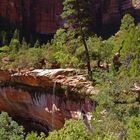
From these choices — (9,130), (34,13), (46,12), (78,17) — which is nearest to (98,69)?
(78,17)

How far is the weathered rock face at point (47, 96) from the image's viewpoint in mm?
35312

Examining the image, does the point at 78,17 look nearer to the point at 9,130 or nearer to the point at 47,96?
the point at 47,96

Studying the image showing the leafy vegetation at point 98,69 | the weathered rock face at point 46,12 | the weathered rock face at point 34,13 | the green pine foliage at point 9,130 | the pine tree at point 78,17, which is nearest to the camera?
the leafy vegetation at point 98,69

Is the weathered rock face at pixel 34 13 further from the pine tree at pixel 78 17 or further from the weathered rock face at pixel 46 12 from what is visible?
the pine tree at pixel 78 17

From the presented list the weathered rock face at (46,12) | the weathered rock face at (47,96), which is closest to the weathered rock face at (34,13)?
the weathered rock face at (46,12)

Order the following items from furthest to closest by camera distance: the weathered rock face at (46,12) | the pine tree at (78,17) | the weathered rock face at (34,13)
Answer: the weathered rock face at (34,13) < the weathered rock face at (46,12) < the pine tree at (78,17)

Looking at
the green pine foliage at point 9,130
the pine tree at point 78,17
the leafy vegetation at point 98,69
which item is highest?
the pine tree at point 78,17

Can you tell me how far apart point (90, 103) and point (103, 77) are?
266 cm

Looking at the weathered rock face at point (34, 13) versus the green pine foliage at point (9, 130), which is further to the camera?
the weathered rock face at point (34, 13)

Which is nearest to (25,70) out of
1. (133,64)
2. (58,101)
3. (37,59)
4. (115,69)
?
(37,59)

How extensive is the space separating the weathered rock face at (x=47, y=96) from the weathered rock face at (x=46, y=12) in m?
37.7

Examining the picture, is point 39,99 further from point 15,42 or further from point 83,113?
point 15,42

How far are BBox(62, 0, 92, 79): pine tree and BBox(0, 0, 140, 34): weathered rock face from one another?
42517 millimetres

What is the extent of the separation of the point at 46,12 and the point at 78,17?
49.3 metres
